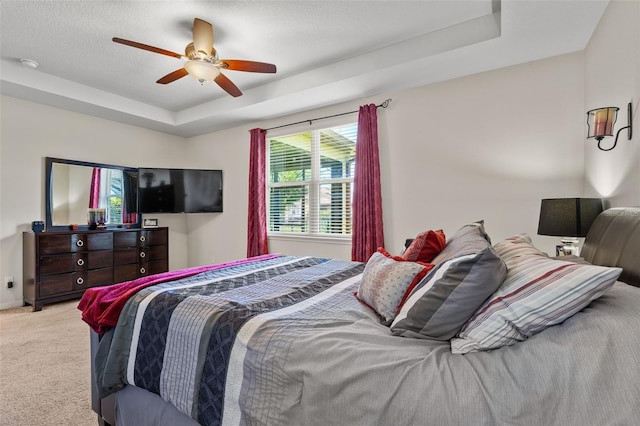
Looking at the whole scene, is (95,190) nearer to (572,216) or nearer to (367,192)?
(367,192)

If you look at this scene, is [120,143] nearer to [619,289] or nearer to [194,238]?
[194,238]

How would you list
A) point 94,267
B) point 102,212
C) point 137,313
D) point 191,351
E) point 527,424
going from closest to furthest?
point 527,424, point 191,351, point 137,313, point 94,267, point 102,212

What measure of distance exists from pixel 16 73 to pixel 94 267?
7.71 feet

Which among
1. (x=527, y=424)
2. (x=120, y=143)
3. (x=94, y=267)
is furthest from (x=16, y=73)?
(x=527, y=424)

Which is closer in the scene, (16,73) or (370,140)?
(16,73)

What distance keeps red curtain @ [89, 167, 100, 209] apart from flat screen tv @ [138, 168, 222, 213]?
51 centimetres

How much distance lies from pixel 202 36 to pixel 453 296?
258 centimetres

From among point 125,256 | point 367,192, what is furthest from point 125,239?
point 367,192

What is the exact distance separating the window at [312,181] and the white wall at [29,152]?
8.19 feet

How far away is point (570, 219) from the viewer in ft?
6.64

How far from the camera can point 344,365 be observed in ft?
2.97

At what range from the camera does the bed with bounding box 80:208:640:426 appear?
737 millimetres

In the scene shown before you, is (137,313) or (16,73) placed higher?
(16,73)

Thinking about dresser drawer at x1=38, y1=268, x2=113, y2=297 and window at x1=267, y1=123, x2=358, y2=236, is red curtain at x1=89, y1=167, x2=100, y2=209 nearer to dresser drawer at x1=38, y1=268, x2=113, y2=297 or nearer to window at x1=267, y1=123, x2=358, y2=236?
dresser drawer at x1=38, y1=268, x2=113, y2=297
